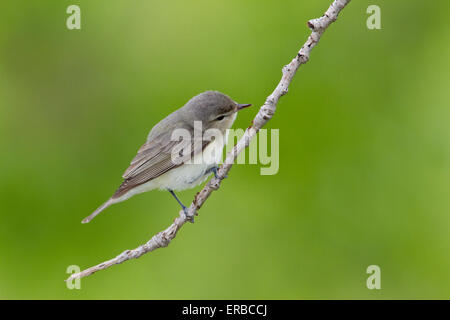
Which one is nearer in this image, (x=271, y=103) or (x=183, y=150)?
(x=271, y=103)

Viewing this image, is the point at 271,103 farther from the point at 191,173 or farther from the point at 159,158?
the point at 159,158

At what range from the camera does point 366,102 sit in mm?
3854

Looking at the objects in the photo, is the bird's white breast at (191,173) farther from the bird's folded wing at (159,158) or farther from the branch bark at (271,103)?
the branch bark at (271,103)

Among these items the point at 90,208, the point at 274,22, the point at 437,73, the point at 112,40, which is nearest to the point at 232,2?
the point at 274,22

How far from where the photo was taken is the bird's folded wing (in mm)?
3260

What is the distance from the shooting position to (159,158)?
3326 mm

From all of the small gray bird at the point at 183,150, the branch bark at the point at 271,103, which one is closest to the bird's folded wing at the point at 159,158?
the small gray bird at the point at 183,150

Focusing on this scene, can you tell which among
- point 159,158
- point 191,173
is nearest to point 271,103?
point 191,173

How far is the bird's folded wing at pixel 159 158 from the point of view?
3.26m

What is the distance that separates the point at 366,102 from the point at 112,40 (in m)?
1.85

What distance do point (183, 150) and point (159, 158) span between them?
0.15 metres

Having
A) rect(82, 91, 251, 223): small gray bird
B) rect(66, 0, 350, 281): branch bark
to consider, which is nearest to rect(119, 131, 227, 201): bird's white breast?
rect(82, 91, 251, 223): small gray bird

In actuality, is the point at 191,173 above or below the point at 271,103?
below

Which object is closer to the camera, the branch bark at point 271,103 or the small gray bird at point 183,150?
the branch bark at point 271,103
